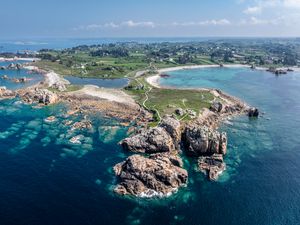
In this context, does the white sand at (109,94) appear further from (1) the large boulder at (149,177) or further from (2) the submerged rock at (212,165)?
(1) the large boulder at (149,177)

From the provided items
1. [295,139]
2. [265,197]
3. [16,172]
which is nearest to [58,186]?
[16,172]

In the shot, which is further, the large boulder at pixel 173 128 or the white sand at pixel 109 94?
the white sand at pixel 109 94

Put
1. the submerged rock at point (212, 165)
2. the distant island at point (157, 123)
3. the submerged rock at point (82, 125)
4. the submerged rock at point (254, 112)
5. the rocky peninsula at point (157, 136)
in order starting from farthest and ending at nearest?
the submerged rock at point (254, 112), the submerged rock at point (82, 125), the submerged rock at point (212, 165), the distant island at point (157, 123), the rocky peninsula at point (157, 136)

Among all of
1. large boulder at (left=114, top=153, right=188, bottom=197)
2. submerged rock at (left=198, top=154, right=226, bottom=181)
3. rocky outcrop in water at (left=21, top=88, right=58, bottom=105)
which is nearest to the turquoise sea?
submerged rock at (left=198, top=154, right=226, bottom=181)

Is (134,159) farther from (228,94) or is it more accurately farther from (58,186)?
(228,94)

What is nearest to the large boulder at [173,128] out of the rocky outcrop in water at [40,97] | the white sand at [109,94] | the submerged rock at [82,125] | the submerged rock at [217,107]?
the submerged rock at [82,125]
